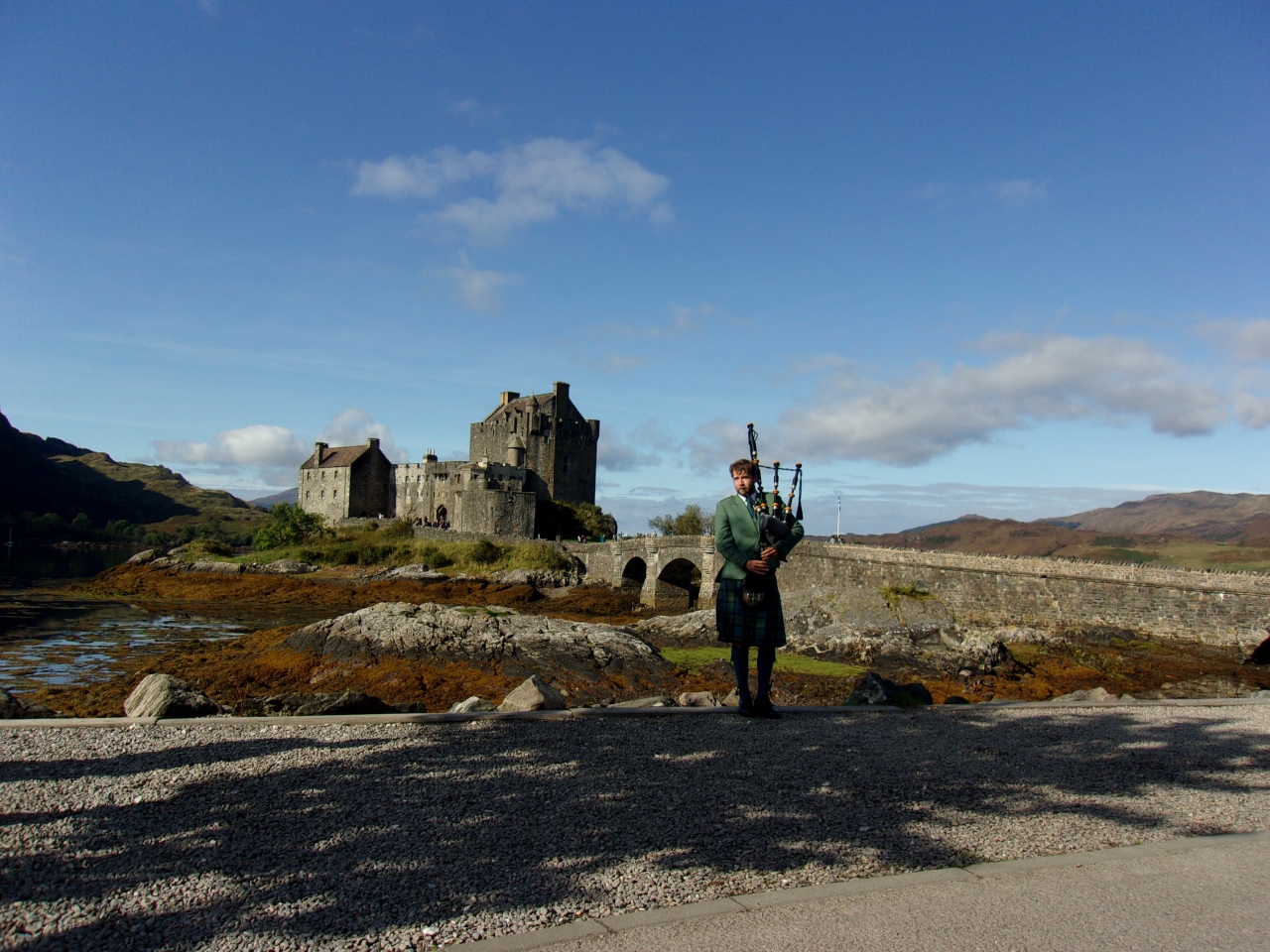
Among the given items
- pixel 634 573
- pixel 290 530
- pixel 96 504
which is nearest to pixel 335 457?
pixel 290 530

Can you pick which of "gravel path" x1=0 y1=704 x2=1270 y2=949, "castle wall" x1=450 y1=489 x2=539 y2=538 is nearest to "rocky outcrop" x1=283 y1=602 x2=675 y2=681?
"gravel path" x1=0 y1=704 x2=1270 y2=949

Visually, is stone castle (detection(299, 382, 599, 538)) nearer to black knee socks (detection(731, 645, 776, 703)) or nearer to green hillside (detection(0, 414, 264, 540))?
black knee socks (detection(731, 645, 776, 703))

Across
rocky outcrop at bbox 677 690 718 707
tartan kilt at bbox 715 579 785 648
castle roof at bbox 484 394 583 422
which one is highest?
castle roof at bbox 484 394 583 422

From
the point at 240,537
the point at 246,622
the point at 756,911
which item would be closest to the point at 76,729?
the point at 756,911

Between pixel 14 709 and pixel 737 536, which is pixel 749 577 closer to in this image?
pixel 737 536

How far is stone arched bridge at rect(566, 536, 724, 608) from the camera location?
4448 centimetres

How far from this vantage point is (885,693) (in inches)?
411

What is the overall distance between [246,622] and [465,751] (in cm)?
3049

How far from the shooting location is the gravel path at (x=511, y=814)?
152 inches

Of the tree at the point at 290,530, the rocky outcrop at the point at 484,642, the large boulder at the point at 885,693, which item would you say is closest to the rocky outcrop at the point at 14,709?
the large boulder at the point at 885,693

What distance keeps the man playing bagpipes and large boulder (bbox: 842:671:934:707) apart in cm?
246

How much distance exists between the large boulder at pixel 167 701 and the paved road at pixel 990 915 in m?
6.06

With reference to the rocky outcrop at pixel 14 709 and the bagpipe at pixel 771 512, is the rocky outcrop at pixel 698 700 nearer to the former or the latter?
the bagpipe at pixel 771 512

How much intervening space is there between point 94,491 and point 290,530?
111 meters
